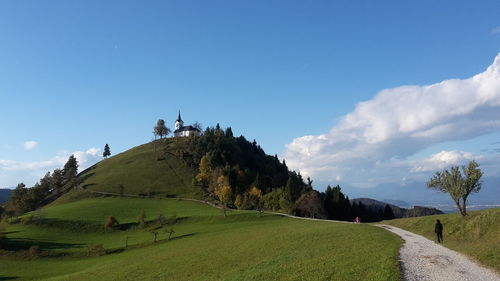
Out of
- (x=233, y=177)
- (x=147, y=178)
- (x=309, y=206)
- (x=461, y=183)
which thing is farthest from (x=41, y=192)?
(x=461, y=183)

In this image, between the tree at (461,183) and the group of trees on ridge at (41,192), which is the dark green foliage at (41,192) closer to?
the group of trees on ridge at (41,192)

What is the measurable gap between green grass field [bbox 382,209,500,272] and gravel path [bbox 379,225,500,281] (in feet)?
4.11

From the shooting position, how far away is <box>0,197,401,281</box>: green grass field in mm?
→ 26625

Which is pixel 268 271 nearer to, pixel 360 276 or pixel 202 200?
pixel 360 276

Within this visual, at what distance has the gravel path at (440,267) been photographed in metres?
21.1

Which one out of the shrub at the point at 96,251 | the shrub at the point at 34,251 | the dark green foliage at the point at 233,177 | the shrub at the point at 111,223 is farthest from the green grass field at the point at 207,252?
the dark green foliage at the point at 233,177

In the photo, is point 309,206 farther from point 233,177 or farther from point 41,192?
point 41,192

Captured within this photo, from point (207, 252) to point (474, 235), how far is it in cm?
3353

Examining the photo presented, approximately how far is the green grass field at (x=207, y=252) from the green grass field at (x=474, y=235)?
5917 millimetres

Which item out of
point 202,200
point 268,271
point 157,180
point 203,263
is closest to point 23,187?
point 157,180

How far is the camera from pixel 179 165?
620 ft

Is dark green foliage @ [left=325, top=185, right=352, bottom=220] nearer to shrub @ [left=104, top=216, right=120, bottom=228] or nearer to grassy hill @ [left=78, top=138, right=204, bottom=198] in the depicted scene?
grassy hill @ [left=78, top=138, right=204, bottom=198]

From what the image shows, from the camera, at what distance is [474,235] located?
122 feet

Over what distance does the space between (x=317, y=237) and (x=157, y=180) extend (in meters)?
135
